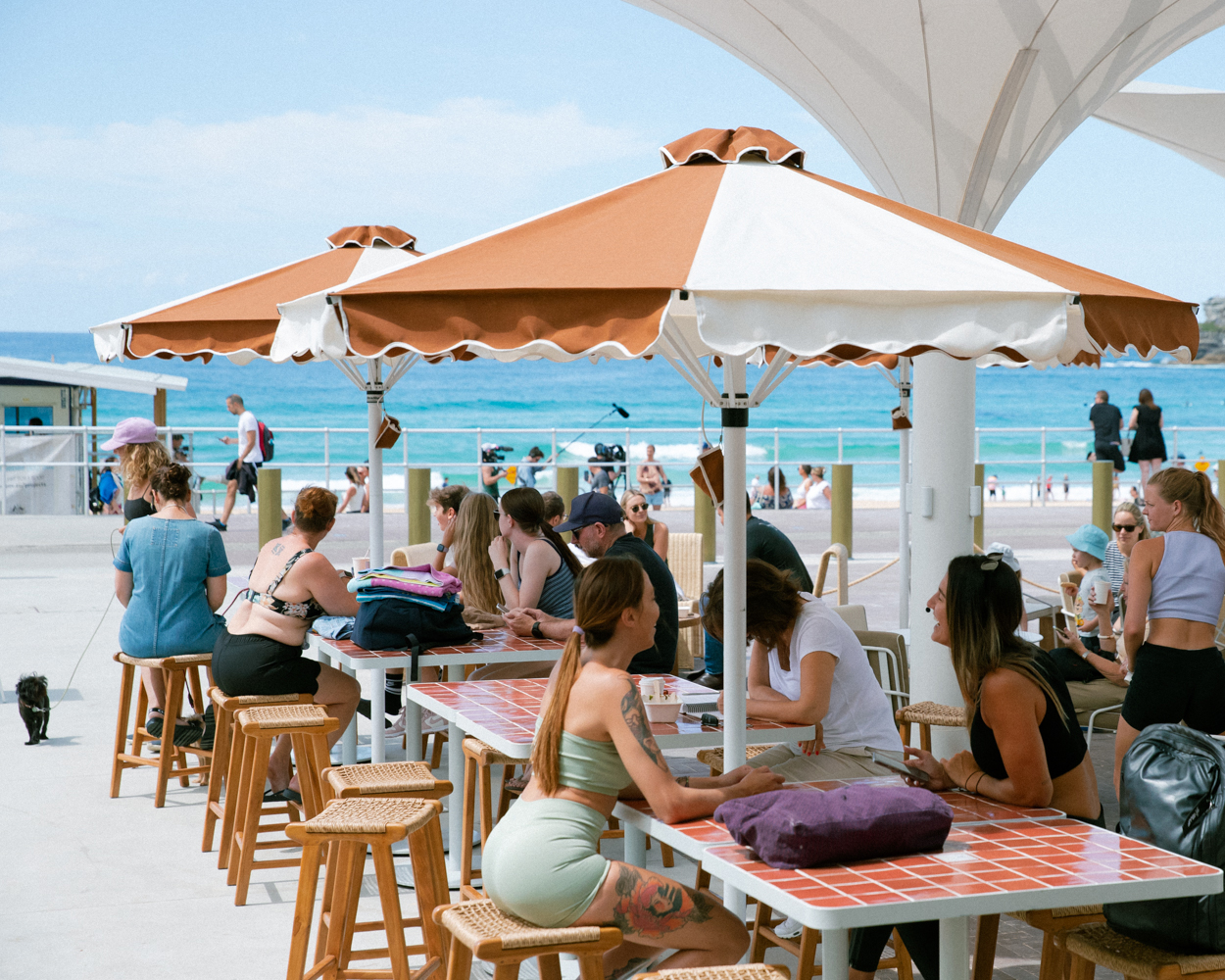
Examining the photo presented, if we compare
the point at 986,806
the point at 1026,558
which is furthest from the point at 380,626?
the point at 1026,558

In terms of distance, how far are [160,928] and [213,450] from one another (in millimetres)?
50366

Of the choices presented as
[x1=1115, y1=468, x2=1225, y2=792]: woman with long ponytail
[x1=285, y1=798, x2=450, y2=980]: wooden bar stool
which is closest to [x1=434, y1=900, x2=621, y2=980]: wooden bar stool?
[x1=285, y1=798, x2=450, y2=980]: wooden bar stool

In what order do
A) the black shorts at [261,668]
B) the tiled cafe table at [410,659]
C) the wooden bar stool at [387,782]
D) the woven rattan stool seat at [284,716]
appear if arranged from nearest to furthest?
the wooden bar stool at [387,782]
the woven rattan stool seat at [284,716]
the tiled cafe table at [410,659]
the black shorts at [261,668]

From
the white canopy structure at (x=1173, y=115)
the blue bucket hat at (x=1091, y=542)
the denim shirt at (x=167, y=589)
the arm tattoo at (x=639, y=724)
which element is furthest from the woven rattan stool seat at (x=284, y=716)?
the white canopy structure at (x=1173, y=115)

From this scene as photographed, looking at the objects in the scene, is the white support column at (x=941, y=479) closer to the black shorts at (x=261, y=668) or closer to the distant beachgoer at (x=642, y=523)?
the distant beachgoer at (x=642, y=523)

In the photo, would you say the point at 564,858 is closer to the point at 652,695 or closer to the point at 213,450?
the point at 652,695

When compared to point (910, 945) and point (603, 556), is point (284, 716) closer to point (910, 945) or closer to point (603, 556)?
point (603, 556)

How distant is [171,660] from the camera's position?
5930 millimetres

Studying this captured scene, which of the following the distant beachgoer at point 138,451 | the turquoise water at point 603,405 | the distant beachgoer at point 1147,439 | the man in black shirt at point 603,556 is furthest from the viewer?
the turquoise water at point 603,405

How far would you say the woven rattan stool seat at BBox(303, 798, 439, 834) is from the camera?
11.5 ft

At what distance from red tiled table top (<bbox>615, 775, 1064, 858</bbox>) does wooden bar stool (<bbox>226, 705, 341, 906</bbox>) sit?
175 centimetres

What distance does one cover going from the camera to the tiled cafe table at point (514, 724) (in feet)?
12.6

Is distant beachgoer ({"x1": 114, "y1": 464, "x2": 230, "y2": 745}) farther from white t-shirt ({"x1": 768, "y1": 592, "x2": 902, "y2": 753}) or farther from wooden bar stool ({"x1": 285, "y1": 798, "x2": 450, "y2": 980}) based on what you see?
white t-shirt ({"x1": 768, "y1": 592, "x2": 902, "y2": 753})

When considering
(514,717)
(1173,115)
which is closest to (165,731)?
(514,717)
